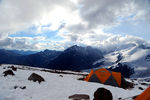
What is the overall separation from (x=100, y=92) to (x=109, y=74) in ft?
58.0

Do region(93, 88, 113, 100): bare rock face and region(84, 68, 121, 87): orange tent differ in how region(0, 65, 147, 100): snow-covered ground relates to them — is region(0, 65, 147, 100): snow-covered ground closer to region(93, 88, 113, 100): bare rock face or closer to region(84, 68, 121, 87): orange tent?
region(93, 88, 113, 100): bare rock face

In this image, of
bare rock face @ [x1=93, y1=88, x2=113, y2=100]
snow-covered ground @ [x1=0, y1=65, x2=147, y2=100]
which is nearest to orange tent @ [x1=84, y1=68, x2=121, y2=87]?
snow-covered ground @ [x1=0, y1=65, x2=147, y2=100]

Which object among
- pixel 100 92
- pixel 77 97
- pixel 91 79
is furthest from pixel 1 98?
pixel 91 79

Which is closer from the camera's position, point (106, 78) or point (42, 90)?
point (42, 90)

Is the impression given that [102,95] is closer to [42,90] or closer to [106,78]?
[42,90]

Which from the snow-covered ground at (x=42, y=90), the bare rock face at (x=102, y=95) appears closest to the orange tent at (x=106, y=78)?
the snow-covered ground at (x=42, y=90)

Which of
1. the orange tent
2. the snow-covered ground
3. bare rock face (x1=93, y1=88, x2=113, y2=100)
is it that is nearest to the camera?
bare rock face (x1=93, y1=88, x2=113, y2=100)

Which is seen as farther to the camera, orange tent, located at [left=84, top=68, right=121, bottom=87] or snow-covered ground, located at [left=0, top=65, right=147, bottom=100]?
orange tent, located at [left=84, top=68, right=121, bottom=87]

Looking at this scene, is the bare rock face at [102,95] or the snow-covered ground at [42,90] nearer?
the bare rock face at [102,95]

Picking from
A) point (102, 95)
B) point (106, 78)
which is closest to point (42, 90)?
point (102, 95)

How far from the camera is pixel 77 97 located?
36.3 ft

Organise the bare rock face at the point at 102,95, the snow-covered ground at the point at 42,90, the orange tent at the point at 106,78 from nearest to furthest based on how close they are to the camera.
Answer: the bare rock face at the point at 102,95 < the snow-covered ground at the point at 42,90 < the orange tent at the point at 106,78

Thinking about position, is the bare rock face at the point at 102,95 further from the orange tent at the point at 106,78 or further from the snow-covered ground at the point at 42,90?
the orange tent at the point at 106,78

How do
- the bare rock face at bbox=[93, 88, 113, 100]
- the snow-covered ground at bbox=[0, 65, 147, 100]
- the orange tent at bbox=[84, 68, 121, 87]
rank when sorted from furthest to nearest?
the orange tent at bbox=[84, 68, 121, 87] < the snow-covered ground at bbox=[0, 65, 147, 100] < the bare rock face at bbox=[93, 88, 113, 100]
